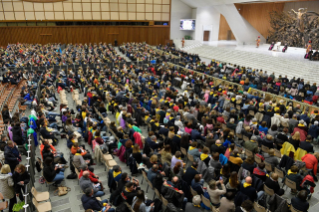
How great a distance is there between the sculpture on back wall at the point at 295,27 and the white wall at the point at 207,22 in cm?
752

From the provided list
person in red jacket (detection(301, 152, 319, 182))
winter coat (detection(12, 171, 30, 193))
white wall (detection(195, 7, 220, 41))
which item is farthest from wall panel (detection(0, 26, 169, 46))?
person in red jacket (detection(301, 152, 319, 182))

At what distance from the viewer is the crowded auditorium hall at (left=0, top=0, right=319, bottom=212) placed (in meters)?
4.80

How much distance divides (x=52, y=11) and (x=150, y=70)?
21.3 metres

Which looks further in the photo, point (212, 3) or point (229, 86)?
point (212, 3)

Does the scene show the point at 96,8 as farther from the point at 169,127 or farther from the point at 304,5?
the point at 169,127

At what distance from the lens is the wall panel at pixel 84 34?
30.5m

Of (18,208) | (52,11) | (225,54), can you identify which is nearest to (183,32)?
(225,54)

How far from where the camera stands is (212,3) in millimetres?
25844

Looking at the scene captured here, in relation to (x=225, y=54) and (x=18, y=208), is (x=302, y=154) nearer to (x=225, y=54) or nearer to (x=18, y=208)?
(x=18, y=208)

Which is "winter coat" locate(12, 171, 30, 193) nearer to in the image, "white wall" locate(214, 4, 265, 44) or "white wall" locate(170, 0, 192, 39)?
"white wall" locate(214, 4, 265, 44)

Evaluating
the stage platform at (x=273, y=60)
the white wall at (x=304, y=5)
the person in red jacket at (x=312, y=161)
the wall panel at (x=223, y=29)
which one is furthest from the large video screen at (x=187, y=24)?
the person in red jacket at (x=312, y=161)

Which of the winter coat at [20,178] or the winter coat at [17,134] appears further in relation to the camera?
the winter coat at [17,134]

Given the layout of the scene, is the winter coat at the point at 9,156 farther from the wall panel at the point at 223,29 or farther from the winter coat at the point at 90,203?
the wall panel at the point at 223,29

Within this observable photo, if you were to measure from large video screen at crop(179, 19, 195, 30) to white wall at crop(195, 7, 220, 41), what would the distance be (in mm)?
1066
